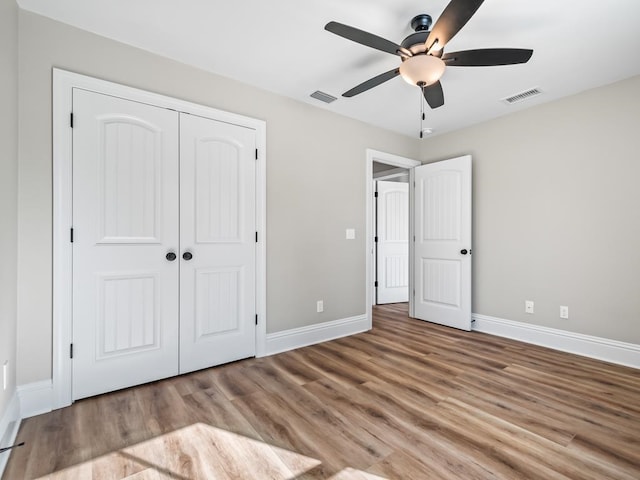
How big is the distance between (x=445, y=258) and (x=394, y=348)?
1494 millimetres

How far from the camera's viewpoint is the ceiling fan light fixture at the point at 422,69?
1966 mm

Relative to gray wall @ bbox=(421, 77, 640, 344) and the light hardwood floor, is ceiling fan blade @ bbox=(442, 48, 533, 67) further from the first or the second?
the light hardwood floor

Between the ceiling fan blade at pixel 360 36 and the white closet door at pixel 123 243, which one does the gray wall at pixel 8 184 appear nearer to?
the white closet door at pixel 123 243

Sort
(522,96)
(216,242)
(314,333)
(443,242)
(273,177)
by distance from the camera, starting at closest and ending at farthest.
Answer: (216,242) → (273,177) → (522,96) → (314,333) → (443,242)

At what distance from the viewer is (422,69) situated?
6.59 ft

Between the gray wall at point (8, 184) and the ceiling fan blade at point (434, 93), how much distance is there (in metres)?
2.57

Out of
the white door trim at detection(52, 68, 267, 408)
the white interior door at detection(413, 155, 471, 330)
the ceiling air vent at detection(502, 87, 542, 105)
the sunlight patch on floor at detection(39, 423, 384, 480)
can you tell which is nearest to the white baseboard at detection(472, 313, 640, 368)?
the white interior door at detection(413, 155, 471, 330)

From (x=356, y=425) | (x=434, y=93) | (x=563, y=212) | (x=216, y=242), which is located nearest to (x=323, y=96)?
(x=434, y=93)

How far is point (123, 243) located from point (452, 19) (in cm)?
253

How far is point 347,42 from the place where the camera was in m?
Result: 2.33

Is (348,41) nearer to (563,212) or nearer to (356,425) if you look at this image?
(356,425)

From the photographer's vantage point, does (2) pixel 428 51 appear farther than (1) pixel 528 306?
No

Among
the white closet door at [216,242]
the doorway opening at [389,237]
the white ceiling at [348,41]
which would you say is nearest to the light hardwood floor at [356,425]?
the white closet door at [216,242]

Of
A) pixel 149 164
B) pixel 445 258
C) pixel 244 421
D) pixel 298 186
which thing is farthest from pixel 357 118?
pixel 244 421
